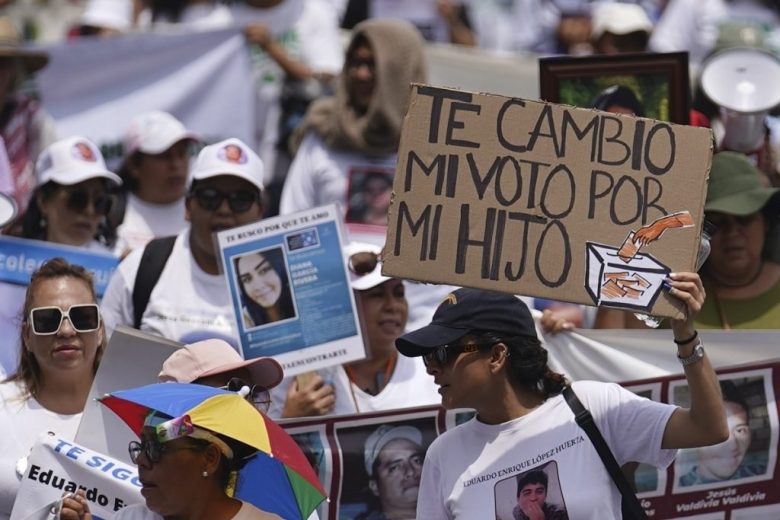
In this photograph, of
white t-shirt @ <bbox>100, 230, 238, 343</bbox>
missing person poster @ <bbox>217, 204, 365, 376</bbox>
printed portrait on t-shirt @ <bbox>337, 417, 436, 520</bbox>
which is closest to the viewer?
printed portrait on t-shirt @ <bbox>337, 417, 436, 520</bbox>

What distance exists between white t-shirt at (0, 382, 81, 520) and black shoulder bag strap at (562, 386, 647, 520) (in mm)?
1800

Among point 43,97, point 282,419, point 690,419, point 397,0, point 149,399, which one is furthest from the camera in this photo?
point 397,0

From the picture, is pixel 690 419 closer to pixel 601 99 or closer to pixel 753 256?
pixel 753 256

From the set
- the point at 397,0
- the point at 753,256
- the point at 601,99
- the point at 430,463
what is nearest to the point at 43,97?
the point at 397,0

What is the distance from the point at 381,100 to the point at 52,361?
290 centimetres

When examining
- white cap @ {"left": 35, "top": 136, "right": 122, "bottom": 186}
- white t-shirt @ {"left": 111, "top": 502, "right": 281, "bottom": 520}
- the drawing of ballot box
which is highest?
the drawing of ballot box

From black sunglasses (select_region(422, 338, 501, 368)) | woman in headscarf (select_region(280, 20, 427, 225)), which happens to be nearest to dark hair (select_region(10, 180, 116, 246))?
woman in headscarf (select_region(280, 20, 427, 225))

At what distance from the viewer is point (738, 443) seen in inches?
234

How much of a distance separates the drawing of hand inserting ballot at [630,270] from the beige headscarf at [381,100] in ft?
11.3

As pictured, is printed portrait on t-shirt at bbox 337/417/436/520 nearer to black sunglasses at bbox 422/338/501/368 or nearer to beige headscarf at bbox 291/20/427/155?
black sunglasses at bbox 422/338/501/368

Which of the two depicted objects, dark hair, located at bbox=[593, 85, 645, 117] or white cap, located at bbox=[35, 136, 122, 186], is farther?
white cap, located at bbox=[35, 136, 122, 186]

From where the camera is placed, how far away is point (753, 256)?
6.55 m

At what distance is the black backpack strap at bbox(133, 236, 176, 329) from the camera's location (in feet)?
21.7

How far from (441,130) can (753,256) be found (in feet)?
7.09
